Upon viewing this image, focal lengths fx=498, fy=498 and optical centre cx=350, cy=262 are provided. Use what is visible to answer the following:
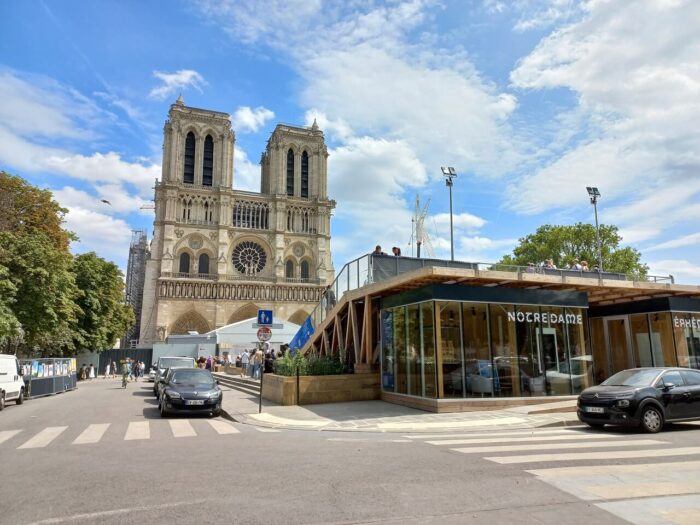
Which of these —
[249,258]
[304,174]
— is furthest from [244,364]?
[304,174]

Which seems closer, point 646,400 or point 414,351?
point 646,400

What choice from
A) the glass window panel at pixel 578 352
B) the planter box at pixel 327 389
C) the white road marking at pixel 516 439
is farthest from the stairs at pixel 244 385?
the white road marking at pixel 516 439

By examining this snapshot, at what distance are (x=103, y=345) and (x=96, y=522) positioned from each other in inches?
1651

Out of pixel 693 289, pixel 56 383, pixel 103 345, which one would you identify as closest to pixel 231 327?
pixel 103 345

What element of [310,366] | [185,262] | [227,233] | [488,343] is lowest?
[310,366]

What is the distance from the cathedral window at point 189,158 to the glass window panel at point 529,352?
61.8 m

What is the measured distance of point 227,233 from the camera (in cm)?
6806

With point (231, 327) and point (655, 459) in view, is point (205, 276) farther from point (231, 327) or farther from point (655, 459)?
point (655, 459)

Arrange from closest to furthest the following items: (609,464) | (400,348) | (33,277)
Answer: (609,464) → (400,348) → (33,277)

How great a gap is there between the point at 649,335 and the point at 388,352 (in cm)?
913

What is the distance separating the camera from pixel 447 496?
18.0ft

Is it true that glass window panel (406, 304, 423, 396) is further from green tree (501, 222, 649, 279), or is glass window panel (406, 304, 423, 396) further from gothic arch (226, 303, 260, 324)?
gothic arch (226, 303, 260, 324)

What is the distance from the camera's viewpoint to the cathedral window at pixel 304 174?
74812 mm

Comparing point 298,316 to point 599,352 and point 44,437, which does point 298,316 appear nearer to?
point 599,352
